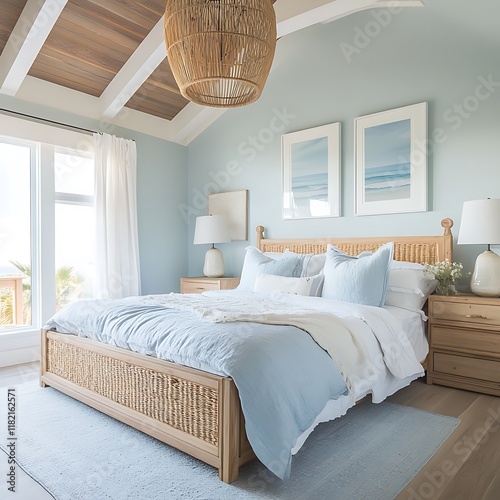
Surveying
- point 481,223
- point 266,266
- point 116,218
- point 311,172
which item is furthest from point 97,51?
point 481,223

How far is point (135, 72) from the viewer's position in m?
4.07

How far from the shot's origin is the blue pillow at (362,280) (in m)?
2.98

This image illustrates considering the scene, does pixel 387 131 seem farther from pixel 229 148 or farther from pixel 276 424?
pixel 276 424

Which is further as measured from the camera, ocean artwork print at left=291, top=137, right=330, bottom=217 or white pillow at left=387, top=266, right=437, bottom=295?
ocean artwork print at left=291, top=137, right=330, bottom=217

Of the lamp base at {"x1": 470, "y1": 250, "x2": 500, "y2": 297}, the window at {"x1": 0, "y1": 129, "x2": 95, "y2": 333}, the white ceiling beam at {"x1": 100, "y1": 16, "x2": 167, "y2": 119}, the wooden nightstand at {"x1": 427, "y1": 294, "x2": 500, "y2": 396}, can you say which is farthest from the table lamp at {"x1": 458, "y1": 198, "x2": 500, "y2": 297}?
the window at {"x1": 0, "y1": 129, "x2": 95, "y2": 333}

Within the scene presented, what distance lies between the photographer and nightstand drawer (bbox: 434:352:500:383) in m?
2.94

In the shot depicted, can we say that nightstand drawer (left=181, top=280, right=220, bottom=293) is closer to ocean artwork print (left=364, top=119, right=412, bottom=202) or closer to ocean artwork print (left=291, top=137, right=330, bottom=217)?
ocean artwork print (left=291, top=137, right=330, bottom=217)

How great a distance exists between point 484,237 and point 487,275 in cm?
29

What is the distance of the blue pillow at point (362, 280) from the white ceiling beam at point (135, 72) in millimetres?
2507

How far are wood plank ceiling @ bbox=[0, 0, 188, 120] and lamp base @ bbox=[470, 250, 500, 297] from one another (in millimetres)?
3376

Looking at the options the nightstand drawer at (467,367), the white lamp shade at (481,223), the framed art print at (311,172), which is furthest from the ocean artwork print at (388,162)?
the nightstand drawer at (467,367)

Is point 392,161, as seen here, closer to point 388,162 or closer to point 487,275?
point 388,162

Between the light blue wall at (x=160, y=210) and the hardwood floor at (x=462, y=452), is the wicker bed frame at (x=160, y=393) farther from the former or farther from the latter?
the light blue wall at (x=160, y=210)

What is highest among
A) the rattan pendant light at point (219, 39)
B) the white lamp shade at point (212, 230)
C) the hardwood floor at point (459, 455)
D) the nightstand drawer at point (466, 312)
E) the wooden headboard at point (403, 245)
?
the rattan pendant light at point (219, 39)
